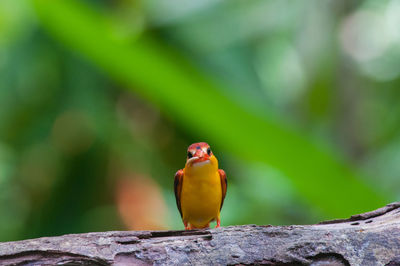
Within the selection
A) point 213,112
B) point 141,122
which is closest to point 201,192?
point 213,112

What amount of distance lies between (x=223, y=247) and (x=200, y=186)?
4.92 feet

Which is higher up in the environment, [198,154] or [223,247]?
[198,154]

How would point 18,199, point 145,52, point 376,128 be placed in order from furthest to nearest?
point 376,128 < point 18,199 < point 145,52

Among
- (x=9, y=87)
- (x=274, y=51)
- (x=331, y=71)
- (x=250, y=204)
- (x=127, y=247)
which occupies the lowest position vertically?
(x=127, y=247)

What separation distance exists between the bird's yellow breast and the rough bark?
4.40ft

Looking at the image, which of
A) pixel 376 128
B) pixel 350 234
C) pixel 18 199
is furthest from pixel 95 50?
pixel 376 128

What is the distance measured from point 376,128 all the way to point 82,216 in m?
4.68

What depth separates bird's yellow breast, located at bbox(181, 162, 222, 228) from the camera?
13.2 ft

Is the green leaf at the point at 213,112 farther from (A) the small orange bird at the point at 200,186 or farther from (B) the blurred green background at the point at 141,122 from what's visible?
(B) the blurred green background at the point at 141,122

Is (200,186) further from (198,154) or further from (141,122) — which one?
(141,122)

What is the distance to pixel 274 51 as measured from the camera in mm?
9539

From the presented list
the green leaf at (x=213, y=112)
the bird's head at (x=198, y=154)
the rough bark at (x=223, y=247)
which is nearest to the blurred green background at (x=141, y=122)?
the green leaf at (x=213, y=112)

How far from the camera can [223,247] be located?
255 centimetres

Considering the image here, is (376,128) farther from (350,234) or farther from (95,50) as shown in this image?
(350,234)
